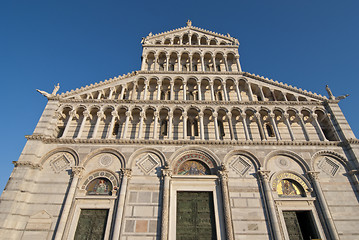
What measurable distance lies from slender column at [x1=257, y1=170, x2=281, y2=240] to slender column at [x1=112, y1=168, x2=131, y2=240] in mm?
7644

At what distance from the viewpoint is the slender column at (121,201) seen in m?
11.0

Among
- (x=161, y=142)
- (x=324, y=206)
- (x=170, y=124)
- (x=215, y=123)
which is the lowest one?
(x=324, y=206)

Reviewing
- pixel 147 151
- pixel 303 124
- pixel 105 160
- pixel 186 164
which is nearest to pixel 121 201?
pixel 105 160

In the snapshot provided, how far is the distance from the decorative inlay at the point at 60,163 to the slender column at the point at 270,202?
11471mm

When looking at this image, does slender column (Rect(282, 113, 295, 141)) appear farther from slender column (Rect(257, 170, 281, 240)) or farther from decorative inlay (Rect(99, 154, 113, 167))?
decorative inlay (Rect(99, 154, 113, 167))

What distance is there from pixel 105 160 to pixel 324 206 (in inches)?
495

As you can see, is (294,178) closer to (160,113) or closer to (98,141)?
(160,113)

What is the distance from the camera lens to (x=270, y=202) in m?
11.9

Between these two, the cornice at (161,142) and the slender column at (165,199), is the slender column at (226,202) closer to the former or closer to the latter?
the cornice at (161,142)

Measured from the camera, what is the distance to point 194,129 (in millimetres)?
15938

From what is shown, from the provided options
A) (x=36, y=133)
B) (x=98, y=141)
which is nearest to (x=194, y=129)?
(x=98, y=141)

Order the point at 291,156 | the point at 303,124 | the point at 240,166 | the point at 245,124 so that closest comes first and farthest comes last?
the point at 240,166, the point at 291,156, the point at 245,124, the point at 303,124

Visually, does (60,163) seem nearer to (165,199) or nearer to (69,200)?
(69,200)

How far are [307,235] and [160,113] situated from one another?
1134 centimetres
